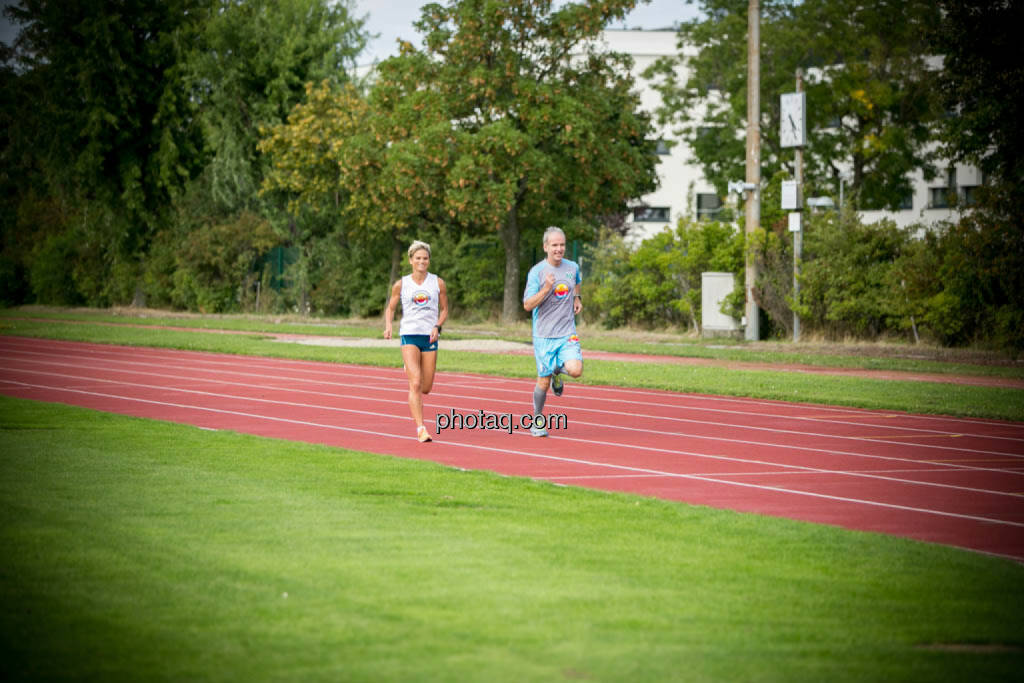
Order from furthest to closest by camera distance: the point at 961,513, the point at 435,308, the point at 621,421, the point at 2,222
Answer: the point at 2,222 → the point at 621,421 → the point at 435,308 → the point at 961,513

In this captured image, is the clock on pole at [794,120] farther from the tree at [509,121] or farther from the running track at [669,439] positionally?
the running track at [669,439]

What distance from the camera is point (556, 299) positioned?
13.3 metres

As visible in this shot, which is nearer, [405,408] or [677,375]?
[405,408]

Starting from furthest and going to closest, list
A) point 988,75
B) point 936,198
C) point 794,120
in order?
point 936,198 < point 794,120 < point 988,75

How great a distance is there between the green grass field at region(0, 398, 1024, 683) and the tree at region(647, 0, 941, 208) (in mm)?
40554

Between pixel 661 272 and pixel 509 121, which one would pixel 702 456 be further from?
pixel 509 121

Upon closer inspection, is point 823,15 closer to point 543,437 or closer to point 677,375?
point 677,375

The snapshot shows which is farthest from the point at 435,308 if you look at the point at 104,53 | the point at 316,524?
the point at 104,53

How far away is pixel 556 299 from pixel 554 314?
0.16 meters

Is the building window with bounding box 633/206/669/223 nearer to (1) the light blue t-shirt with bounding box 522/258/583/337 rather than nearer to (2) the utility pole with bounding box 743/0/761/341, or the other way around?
(2) the utility pole with bounding box 743/0/761/341

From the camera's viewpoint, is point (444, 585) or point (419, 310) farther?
point (419, 310)

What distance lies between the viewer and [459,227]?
39.6 metres

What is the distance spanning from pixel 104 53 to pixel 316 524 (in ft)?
137

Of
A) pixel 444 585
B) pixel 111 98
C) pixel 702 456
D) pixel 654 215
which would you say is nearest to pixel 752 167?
pixel 702 456
